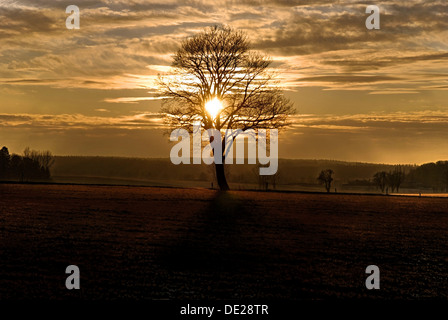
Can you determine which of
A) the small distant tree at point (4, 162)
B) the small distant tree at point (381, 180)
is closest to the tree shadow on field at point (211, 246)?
the small distant tree at point (4, 162)

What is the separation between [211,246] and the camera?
749 inches

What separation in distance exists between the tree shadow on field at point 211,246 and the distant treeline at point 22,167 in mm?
117461

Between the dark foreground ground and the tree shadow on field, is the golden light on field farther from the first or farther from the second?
the tree shadow on field

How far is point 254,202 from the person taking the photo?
38656 millimetres

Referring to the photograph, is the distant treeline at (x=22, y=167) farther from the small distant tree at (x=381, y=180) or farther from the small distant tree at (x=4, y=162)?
the small distant tree at (x=381, y=180)

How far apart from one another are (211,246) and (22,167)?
428ft

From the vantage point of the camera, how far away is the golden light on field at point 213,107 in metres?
50.2

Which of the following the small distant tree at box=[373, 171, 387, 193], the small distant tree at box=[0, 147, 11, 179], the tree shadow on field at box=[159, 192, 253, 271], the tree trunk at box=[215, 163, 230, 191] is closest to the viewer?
the tree shadow on field at box=[159, 192, 253, 271]

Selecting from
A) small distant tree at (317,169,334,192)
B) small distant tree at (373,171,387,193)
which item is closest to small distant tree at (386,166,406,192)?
small distant tree at (373,171,387,193)

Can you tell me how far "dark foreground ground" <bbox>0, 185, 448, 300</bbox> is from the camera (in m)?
13.1

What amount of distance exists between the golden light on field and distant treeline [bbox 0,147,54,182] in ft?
315

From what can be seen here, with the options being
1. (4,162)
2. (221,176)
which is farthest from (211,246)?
(4,162)

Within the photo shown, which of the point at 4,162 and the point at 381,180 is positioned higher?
the point at 4,162

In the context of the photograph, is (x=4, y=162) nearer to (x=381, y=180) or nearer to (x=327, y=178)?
(x=327, y=178)
